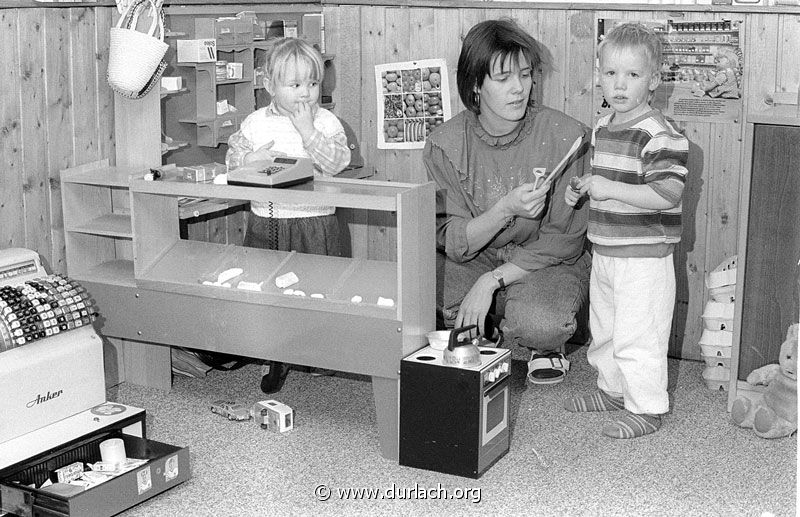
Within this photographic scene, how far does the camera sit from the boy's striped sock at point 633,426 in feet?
9.62

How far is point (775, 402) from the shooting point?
2959mm

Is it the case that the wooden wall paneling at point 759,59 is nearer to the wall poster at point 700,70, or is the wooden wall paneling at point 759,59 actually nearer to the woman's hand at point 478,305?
the wall poster at point 700,70

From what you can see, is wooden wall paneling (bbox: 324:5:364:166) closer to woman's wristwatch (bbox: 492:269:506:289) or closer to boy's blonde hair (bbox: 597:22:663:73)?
woman's wristwatch (bbox: 492:269:506:289)

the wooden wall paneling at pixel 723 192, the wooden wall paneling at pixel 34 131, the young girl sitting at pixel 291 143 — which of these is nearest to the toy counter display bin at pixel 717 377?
the wooden wall paneling at pixel 723 192

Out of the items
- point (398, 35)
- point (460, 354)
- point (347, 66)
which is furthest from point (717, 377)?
point (347, 66)

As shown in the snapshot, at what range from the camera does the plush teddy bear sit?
9.57 feet

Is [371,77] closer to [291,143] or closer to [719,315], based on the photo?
[291,143]

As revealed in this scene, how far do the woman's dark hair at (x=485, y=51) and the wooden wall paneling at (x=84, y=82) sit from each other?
1092 mm

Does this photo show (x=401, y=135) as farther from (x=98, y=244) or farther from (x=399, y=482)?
(x=399, y=482)

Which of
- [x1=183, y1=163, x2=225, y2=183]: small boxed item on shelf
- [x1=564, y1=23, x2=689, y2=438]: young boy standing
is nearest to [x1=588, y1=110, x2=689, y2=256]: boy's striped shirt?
[x1=564, y1=23, x2=689, y2=438]: young boy standing

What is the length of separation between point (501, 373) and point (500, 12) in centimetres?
142

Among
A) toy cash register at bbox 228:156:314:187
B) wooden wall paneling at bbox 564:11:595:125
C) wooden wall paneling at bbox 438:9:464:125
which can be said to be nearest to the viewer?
toy cash register at bbox 228:156:314:187

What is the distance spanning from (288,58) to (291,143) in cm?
25

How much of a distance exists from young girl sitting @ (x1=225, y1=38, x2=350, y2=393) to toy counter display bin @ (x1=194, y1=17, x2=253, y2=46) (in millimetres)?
235
